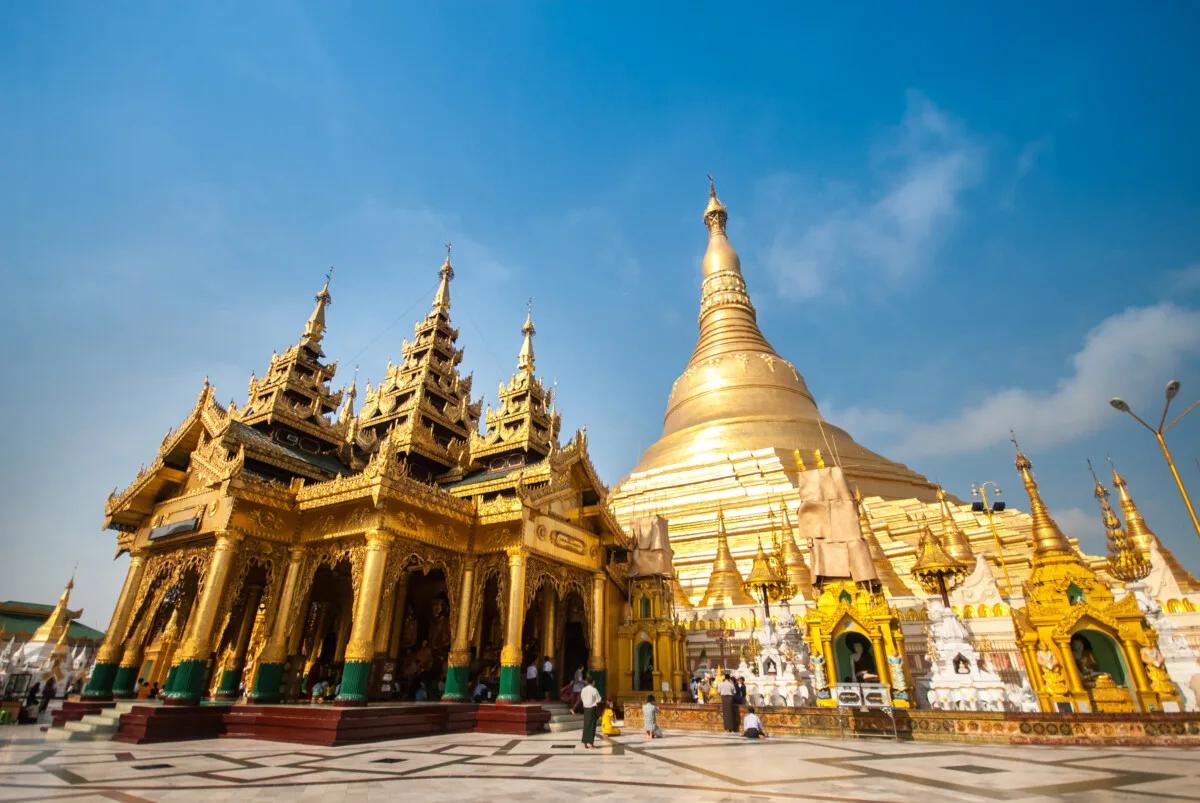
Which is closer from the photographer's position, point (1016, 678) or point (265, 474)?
point (1016, 678)

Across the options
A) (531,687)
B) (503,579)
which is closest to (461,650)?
(503,579)

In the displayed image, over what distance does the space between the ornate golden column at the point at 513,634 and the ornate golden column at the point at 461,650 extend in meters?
0.80

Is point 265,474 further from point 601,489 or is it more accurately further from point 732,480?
point 732,480

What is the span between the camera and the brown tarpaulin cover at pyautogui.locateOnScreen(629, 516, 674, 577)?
16922 mm

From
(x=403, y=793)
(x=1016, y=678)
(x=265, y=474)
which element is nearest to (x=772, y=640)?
(x=1016, y=678)

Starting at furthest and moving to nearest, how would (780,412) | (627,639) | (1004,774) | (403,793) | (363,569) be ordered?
1. (780,412)
2. (627,639)
3. (363,569)
4. (1004,774)
5. (403,793)

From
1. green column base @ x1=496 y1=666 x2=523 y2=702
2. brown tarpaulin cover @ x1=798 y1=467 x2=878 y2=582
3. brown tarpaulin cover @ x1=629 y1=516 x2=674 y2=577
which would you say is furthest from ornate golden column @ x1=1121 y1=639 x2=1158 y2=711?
green column base @ x1=496 y1=666 x2=523 y2=702

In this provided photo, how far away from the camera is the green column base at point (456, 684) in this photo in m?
12.5

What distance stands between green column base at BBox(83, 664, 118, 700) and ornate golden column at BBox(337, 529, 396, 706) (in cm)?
601

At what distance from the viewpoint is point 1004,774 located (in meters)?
6.11

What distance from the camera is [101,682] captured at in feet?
41.6

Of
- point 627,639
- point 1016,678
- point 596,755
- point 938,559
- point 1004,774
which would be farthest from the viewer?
point 627,639

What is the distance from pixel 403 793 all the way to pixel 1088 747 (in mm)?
9418

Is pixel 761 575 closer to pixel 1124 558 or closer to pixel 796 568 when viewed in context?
pixel 796 568
